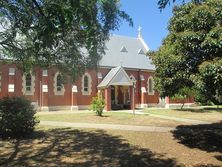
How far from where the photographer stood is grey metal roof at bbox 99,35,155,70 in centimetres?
4403

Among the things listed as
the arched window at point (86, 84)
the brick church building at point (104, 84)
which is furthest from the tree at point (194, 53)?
the arched window at point (86, 84)

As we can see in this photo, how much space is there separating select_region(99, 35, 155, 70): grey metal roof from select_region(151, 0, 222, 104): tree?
2722 cm

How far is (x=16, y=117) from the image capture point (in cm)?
1587

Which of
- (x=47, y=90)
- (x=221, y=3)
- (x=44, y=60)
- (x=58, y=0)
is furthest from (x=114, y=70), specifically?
(x=58, y=0)

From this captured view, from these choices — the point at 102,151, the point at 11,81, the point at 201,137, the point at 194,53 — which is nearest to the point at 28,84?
the point at 11,81

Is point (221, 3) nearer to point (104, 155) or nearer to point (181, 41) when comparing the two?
point (181, 41)

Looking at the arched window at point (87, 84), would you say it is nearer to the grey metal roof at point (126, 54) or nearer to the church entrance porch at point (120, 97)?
the grey metal roof at point (126, 54)

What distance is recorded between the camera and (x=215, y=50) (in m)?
13.1

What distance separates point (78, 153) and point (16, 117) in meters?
4.18

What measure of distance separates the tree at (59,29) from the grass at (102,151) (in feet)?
10.6

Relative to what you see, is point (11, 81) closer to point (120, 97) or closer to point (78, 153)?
point (120, 97)

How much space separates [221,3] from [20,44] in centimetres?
854

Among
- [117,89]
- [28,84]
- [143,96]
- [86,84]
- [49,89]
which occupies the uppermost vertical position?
[86,84]

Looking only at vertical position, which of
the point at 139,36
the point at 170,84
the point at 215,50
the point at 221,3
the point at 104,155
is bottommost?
the point at 104,155
